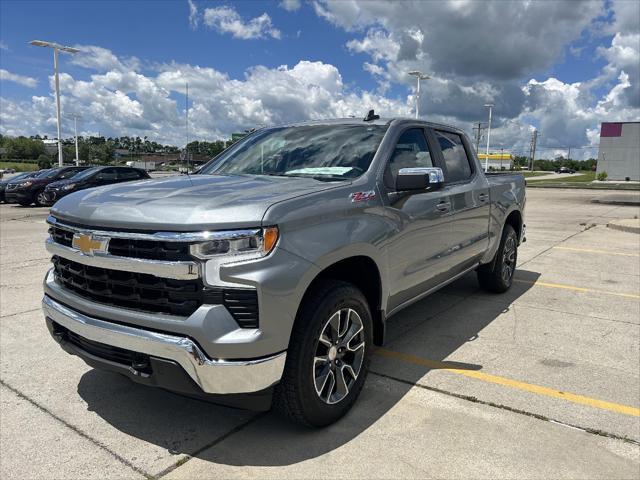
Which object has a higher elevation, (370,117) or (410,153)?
(370,117)

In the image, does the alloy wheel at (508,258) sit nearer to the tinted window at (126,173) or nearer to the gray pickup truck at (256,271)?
the gray pickup truck at (256,271)

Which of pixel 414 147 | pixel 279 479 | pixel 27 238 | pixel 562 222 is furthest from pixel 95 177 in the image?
pixel 279 479

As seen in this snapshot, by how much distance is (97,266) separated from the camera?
2699mm

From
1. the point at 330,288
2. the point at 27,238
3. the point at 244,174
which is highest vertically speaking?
the point at 244,174

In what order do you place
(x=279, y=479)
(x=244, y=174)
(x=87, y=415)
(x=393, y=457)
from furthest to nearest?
(x=244, y=174) < (x=87, y=415) < (x=393, y=457) < (x=279, y=479)

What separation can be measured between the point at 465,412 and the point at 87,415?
238 cm

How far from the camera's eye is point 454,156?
16.0 feet

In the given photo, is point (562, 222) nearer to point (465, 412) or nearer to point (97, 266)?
point (465, 412)

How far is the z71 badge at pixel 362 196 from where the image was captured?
3145mm

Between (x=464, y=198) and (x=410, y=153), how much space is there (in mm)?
960

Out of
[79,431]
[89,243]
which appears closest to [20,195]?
[79,431]

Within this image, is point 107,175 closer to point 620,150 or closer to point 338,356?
point 338,356

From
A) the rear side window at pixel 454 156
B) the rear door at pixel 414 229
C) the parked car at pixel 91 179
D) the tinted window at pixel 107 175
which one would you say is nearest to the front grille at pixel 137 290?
the rear door at pixel 414 229

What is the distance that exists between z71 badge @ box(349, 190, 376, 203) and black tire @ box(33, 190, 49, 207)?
1955 cm
